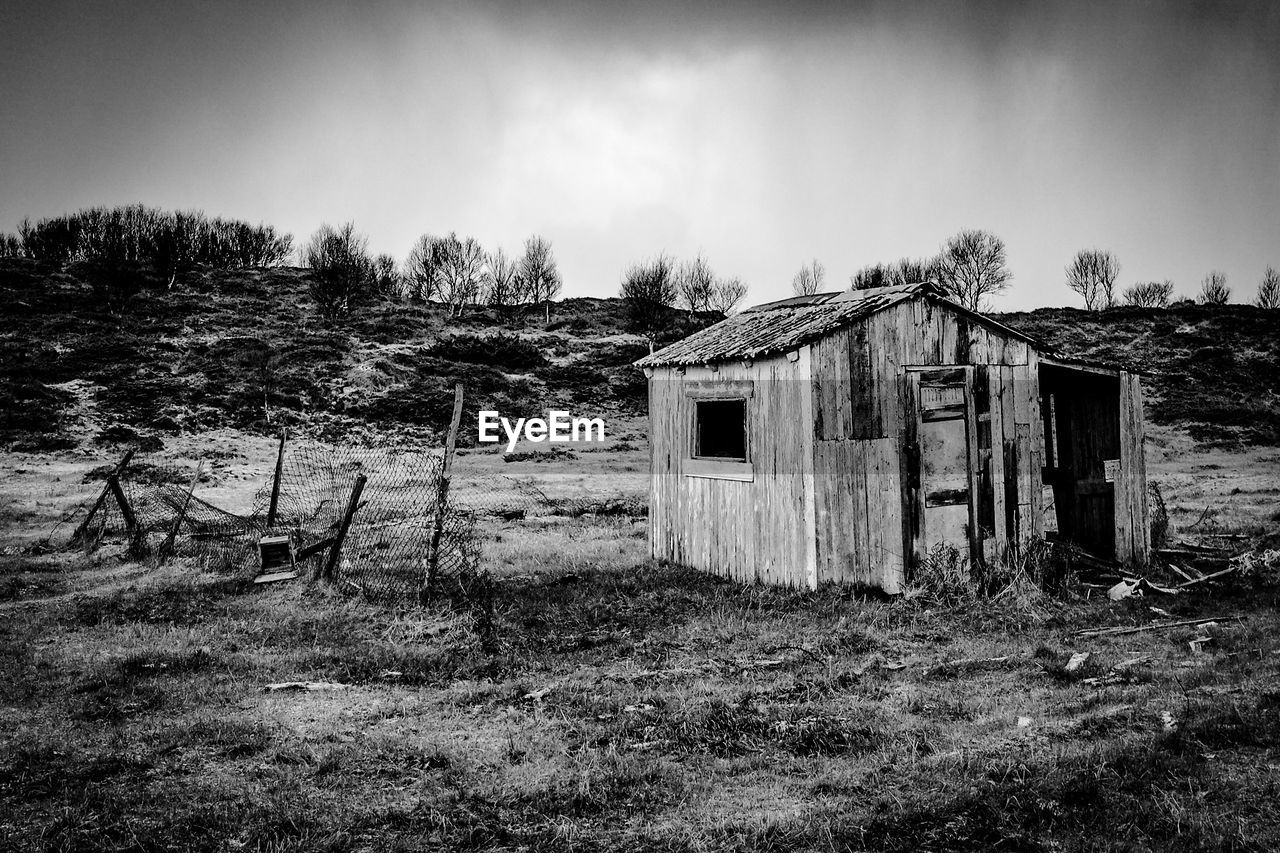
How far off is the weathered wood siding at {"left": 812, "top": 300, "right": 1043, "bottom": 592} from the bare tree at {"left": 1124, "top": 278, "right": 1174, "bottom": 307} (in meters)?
68.8

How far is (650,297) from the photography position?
67.5 m

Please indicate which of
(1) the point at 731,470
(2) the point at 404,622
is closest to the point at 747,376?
(1) the point at 731,470

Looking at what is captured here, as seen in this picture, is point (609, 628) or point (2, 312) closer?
point (609, 628)

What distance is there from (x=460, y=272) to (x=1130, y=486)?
225 ft

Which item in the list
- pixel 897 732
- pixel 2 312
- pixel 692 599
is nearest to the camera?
pixel 897 732

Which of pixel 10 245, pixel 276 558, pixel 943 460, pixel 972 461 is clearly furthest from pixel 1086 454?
pixel 10 245

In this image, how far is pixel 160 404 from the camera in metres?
36.2

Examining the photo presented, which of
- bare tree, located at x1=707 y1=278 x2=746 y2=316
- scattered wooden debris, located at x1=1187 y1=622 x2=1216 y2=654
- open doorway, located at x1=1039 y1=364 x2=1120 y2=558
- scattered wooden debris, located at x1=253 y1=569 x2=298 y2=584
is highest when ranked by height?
bare tree, located at x1=707 y1=278 x2=746 y2=316

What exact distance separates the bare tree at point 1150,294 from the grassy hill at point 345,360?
37.4ft

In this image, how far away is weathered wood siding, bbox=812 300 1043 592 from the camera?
9.90m

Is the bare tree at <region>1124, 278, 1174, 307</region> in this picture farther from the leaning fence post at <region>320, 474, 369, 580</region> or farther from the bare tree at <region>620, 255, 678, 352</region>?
the leaning fence post at <region>320, 474, 369, 580</region>

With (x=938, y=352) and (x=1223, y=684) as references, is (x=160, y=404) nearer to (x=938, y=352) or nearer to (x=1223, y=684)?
(x=938, y=352)

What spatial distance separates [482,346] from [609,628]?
4674 cm

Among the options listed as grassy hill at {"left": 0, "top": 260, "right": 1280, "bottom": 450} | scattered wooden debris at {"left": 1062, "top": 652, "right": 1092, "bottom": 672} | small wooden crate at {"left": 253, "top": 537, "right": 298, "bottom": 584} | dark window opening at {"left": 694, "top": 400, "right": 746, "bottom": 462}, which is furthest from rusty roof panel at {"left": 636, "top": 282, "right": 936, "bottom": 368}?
grassy hill at {"left": 0, "top": 260, "right": 1280, "bottom": 450}
